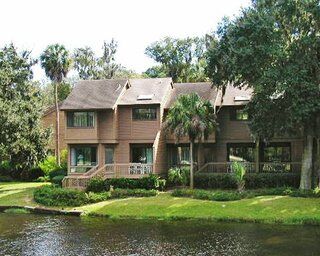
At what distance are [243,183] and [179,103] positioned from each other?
812cm

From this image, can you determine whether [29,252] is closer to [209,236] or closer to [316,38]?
[209,236]

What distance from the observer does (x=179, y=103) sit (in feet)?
135

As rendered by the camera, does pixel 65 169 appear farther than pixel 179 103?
Yes

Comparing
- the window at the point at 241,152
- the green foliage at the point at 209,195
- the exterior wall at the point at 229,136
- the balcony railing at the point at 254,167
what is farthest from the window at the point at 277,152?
the green foliage at the point at 209,195

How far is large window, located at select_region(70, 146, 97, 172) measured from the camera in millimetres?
46500

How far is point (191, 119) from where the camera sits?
40312mm

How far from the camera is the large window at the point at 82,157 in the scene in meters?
46.5

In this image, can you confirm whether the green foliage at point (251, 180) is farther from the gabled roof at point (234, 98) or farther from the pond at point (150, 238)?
the pond at point (150, 238)

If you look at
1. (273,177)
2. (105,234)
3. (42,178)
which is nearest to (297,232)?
(105,234)

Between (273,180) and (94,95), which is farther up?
(94,95)

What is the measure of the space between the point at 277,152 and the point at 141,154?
39.5 feet

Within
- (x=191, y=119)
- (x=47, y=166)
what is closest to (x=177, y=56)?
(x=47, y=166)

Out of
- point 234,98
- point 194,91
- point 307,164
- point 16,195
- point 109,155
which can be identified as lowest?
point 16,195

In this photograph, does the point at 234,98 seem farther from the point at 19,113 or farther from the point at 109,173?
the point at 19,113
